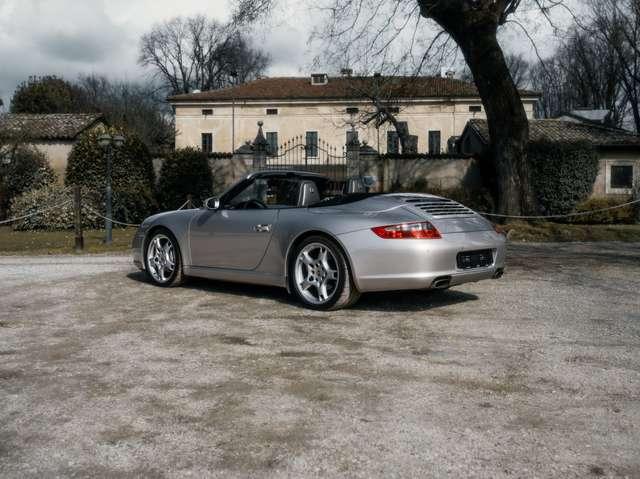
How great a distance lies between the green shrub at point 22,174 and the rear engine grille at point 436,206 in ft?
81.3

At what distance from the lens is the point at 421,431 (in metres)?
2.99

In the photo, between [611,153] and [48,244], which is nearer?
[48,244]

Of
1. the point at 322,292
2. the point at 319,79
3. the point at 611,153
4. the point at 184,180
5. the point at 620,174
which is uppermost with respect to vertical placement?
the point at 319,79

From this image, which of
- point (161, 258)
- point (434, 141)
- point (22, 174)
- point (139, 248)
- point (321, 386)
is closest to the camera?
point (321, 386)

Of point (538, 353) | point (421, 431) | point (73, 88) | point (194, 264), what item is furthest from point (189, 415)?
point (73, 88)

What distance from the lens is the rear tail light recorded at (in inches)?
216

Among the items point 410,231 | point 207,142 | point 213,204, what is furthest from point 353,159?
point 207,142

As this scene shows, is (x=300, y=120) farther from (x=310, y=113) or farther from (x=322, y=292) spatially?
(x=322, y=292)

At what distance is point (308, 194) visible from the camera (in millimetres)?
6590

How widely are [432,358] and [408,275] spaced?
4.02ft

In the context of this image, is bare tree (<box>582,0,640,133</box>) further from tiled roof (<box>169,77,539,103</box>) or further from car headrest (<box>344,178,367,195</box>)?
car headrest (<box>344,178,367,195</box>)

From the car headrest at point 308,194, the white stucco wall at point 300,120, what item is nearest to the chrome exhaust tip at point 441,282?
the car headrest at point 308,194

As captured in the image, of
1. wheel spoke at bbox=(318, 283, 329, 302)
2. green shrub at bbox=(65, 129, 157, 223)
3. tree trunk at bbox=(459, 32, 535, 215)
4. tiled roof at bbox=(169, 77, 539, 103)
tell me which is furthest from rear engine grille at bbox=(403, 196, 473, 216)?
tiled roof at bbox=(169, 77, 539, 103)

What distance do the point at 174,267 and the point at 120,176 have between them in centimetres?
1768
